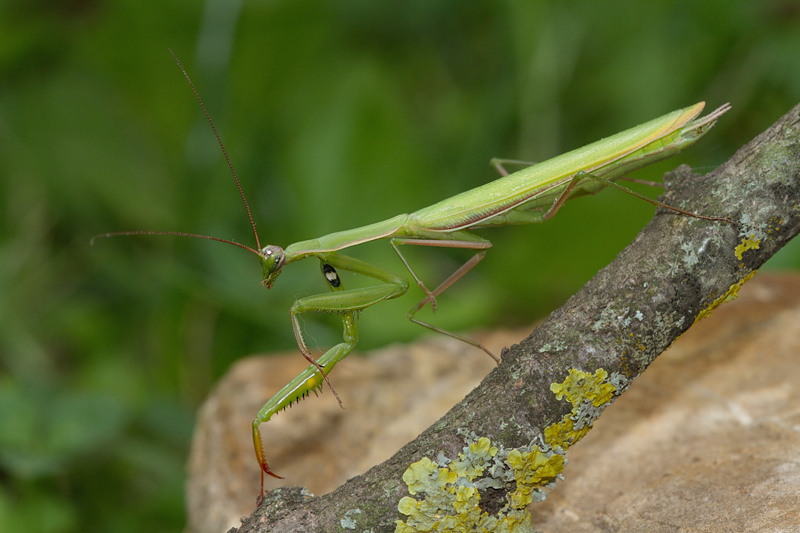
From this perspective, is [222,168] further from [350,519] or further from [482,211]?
[350,519]

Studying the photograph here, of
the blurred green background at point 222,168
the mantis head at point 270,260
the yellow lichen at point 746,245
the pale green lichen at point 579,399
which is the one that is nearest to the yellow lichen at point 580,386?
the pale green lichen at point 579,399

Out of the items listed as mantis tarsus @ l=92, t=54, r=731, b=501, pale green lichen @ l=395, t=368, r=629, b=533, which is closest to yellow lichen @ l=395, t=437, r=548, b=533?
pale green lichen @ l=395, t=368, r=629, b=533

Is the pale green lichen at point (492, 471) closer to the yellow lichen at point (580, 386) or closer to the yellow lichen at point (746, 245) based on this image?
the yellow lichen at point (580, 386)

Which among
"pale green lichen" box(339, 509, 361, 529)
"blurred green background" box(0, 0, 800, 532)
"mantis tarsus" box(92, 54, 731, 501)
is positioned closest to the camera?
"pale green lichen" box(339, 509, 361, 529)

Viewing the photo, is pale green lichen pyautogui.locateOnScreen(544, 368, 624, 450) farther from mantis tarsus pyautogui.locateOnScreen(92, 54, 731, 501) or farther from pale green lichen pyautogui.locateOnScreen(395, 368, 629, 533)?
mantis tarsus pyautogui.locateOnScreen(92, 54, 731, 501)

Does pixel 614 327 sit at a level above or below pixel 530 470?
above

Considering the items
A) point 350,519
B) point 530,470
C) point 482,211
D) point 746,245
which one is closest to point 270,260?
point 482,211

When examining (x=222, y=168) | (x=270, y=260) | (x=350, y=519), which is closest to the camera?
(x=350, y=519)
